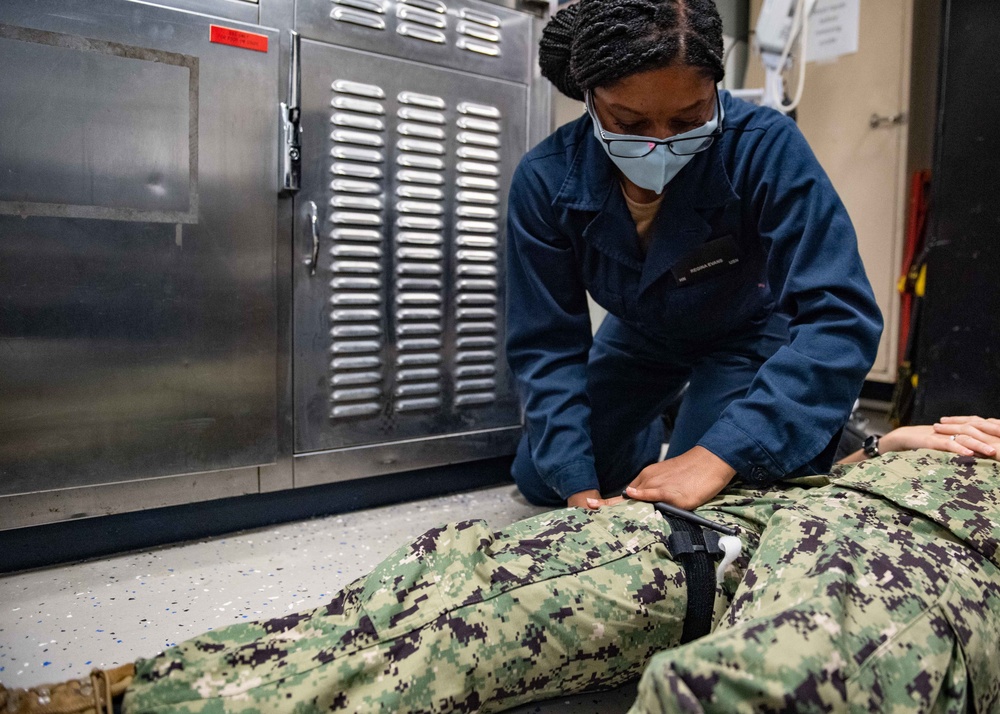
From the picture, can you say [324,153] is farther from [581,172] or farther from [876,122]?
[876,122]

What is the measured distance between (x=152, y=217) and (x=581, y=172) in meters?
0.78

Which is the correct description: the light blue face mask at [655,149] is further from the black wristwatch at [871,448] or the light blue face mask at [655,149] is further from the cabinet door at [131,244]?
the cabinet door at [131,244]

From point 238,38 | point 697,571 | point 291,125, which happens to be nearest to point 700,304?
point 697,571

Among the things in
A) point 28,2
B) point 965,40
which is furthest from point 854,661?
point 965,40

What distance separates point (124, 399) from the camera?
137 cm

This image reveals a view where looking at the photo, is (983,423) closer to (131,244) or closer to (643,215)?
(643,215)

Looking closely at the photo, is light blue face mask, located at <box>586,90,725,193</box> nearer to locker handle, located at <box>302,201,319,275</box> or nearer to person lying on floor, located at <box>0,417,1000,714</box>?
person lying on floor, located at <box>0,417,1000,714</box>

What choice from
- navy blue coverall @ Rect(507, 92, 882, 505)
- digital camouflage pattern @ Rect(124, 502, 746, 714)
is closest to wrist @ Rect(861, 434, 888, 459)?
navy blue coverall @ Rect(507, 92, 882, 505)

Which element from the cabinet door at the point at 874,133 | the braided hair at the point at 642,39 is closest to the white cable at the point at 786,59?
the cabinet door at the point at 874,133

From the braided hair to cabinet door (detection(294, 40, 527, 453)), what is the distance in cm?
57

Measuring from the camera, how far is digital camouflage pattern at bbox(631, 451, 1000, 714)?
0.58 meters

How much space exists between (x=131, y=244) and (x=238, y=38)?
1.44 ft

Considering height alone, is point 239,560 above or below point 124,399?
below

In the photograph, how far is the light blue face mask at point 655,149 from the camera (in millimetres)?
1137
